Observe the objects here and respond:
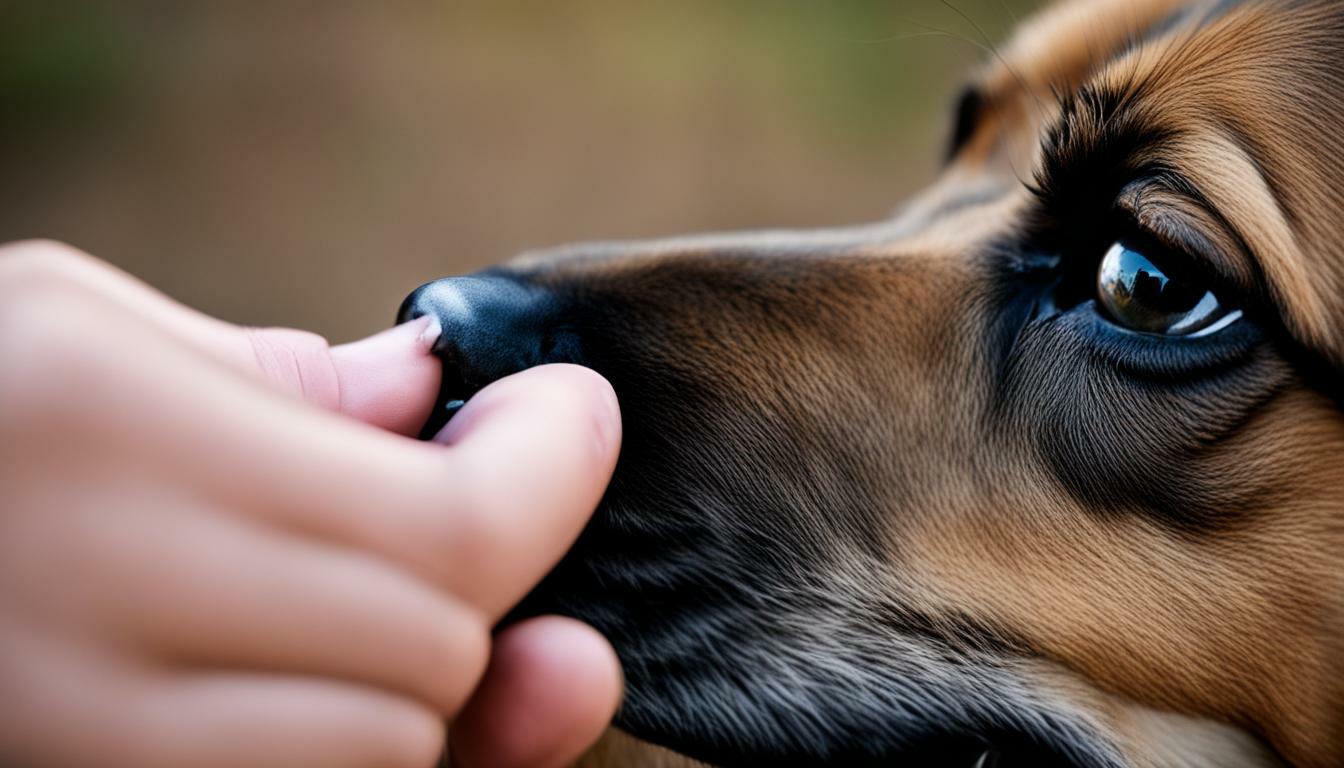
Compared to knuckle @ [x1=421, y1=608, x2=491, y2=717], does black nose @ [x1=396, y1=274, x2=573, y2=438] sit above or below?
above

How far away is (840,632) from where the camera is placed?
180cm

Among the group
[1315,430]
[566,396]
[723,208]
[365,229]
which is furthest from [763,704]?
[723,208]

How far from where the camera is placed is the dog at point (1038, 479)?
169 cm

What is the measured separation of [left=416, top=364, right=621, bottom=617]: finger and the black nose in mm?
327

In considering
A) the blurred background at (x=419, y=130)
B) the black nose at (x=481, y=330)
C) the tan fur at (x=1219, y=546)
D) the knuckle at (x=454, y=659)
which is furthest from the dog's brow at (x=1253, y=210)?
the blurred background at (x=419, y=130)

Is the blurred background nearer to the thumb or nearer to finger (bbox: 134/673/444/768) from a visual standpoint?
the thumb

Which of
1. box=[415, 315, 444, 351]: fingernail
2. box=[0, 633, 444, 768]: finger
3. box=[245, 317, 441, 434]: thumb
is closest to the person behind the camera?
box=[0, 633, 444, 768]: finger

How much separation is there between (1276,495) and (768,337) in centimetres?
79

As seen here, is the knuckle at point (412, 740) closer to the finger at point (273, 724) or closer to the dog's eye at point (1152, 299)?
the finger at point (273, 724)

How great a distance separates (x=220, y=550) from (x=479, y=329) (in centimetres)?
76

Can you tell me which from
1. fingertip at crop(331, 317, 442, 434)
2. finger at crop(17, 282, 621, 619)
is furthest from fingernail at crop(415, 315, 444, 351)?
finger at crop(17, 282, 621, 619)

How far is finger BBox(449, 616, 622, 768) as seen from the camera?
114 centimetres

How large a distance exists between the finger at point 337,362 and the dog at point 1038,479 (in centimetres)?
6

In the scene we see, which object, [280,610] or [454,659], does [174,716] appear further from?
[454,659]
